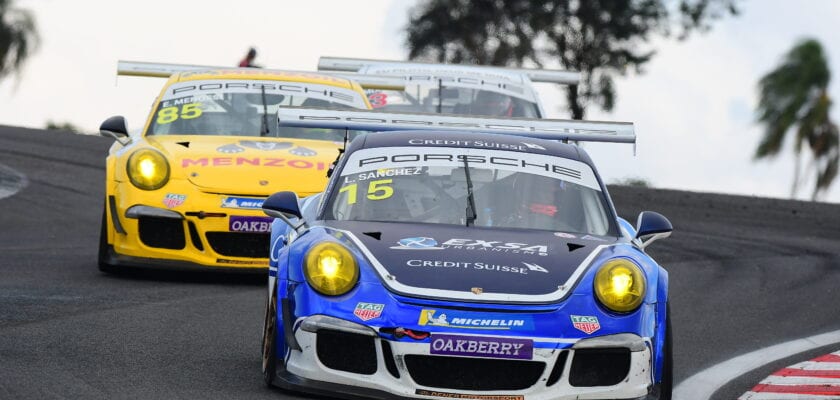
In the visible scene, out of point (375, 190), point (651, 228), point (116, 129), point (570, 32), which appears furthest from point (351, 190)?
point (570, 32)

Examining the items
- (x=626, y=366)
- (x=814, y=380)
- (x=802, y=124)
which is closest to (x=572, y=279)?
(x=626, y=366)

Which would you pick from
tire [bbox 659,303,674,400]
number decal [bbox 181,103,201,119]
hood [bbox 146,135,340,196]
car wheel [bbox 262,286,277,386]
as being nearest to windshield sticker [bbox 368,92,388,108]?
number decal [bbox 181,103,201,119]

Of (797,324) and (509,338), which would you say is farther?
(797,324)

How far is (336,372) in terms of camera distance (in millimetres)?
6332

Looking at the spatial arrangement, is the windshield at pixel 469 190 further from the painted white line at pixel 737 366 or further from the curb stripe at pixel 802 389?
the curb stripe at pixel 802 389

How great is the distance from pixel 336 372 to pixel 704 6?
33674 millimetres

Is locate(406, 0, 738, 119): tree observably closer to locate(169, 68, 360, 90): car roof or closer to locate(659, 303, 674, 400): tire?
locate(169, 68, 360, 90): car roof

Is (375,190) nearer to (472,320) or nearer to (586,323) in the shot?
(472,320)

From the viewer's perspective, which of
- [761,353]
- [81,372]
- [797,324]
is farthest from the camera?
[797,324]

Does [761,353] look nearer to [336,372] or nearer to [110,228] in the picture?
[336,372]

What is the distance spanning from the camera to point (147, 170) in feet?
35.2

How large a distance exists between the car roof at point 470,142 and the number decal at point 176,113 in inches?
149

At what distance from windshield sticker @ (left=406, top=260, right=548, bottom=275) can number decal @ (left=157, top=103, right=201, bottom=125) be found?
5.42 m

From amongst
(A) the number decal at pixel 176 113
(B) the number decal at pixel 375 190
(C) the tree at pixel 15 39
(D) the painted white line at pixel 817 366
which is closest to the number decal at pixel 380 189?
(B) the number decal at pixel 375 190
